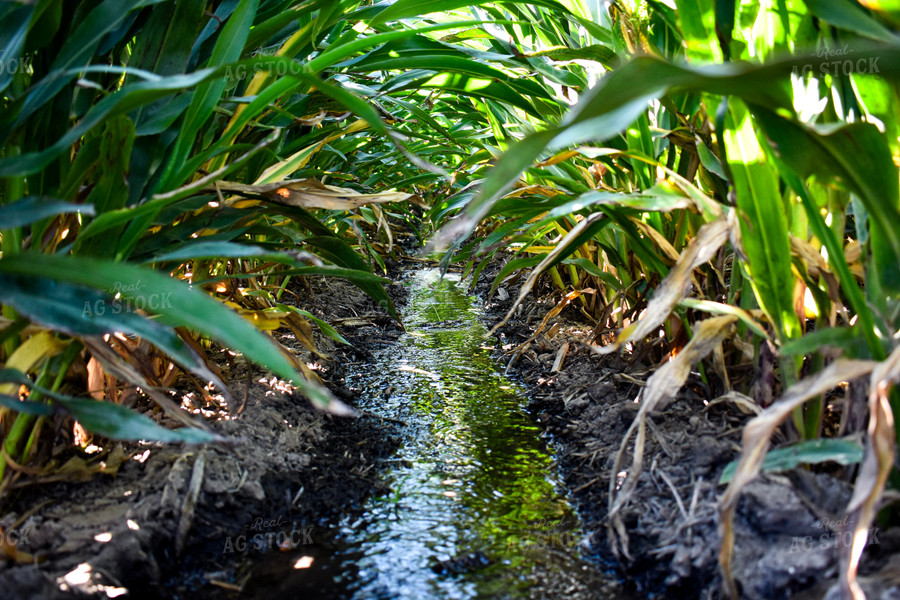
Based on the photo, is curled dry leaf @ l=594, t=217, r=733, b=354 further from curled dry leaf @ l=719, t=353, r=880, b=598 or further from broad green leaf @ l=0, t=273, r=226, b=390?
broad green leaf @ l=0, t=273, r=226, b=390

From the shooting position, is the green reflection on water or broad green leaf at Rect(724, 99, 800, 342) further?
the green reflection on water

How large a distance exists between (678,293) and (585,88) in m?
0.64

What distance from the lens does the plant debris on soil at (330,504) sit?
0.71 meters

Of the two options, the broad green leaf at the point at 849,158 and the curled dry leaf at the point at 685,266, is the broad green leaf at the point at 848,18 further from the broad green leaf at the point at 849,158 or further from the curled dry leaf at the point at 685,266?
the curled dry leaf at the point at 685,266

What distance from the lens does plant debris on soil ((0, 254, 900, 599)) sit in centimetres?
71

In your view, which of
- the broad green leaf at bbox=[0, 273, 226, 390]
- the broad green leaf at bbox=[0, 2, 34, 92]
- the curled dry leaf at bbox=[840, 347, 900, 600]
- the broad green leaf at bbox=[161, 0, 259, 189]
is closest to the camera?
the curled dry leaf at bbox=[840, 347, 900, 600]

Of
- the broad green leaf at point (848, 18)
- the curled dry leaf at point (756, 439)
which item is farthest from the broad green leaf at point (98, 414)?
the broad green leaf at point (848, 18)

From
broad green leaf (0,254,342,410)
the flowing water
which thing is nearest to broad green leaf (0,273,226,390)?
broad green leaf (0,254,342,410)

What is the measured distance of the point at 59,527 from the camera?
2.61ft

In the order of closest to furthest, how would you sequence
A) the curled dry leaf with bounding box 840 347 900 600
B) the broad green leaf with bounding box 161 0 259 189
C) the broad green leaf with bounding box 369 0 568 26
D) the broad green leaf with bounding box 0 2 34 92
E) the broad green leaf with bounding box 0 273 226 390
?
the curled dry leaf with bounding box 840 347 900 600 → the broad green leaf with bounding box 0 273 226 390 → the broad green leaf with bounding box 0 2 34 92 → the broad green leaf with bounding box 161 0 259 189 → the broad green leaf with bounding box 369 0 568 26

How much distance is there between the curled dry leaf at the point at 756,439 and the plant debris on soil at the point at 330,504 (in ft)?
0.37

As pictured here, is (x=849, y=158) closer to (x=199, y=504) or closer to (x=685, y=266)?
(x=685, y=266)

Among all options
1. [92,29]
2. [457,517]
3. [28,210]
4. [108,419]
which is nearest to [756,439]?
[457,517]

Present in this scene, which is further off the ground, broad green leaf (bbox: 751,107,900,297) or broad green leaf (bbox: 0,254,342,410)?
broad green leaf (bbox: 751,107,900,297)
